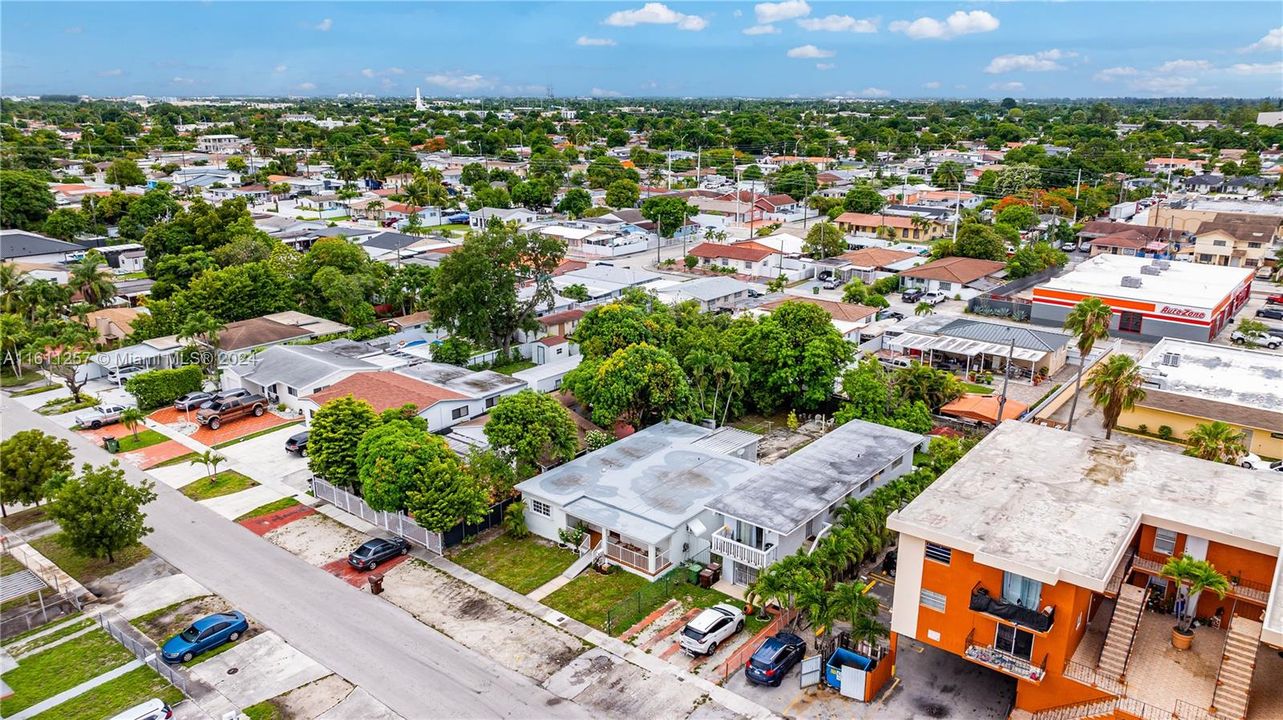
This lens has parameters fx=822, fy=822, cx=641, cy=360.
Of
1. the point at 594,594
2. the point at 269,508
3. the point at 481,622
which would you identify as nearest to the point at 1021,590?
the point at 594,594

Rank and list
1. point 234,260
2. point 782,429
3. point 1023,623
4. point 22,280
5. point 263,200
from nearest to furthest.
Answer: point 1023,623, point 782,429, point 22,280, point 234,260, point 263,200

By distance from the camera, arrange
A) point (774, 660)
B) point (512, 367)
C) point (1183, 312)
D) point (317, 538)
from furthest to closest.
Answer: point (1183, 312) → point (512, 367) → point (317, 538) → point (774, 660)

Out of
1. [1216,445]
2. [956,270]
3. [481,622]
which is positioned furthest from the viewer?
[956,270]

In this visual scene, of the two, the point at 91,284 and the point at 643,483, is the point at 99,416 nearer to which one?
the point at 91,284

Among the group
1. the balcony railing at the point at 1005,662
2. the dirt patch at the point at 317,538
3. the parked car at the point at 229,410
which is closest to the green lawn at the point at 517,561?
the dirt patch at the point at 317,538

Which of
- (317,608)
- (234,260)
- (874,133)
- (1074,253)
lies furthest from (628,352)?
(874,133)

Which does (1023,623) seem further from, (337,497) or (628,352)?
(337,497)

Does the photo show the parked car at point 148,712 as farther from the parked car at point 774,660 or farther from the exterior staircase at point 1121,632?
the exterior staircase at point 1121,632
